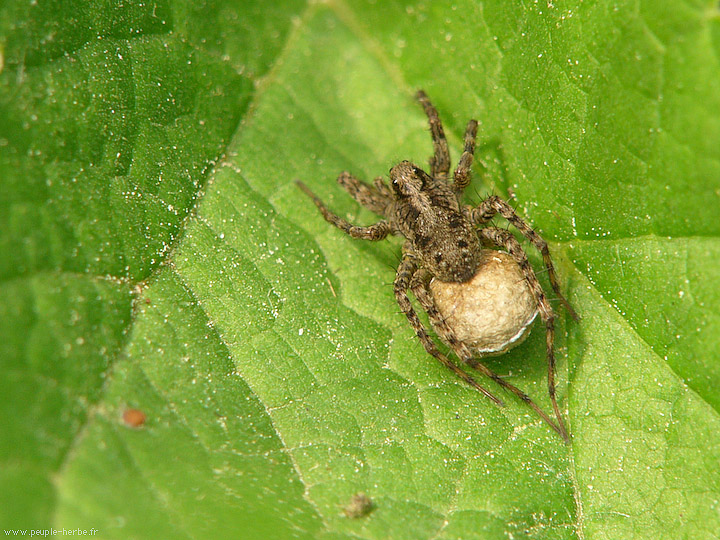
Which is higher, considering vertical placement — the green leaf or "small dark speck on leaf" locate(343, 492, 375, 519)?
the green leaf

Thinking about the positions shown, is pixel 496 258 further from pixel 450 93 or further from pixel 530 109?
pixel 450 93

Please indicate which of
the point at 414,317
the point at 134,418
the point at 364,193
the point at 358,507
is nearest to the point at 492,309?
the point at 414,317

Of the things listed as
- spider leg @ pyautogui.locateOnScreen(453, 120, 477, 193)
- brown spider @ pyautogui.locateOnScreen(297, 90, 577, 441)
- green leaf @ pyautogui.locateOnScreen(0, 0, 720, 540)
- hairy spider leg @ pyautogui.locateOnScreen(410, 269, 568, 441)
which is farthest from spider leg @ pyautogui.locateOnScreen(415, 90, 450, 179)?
hairy spider leg @ pyautogui.locateOnScreen(410, 269, 568, 441)

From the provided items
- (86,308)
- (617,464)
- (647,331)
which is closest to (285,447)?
(86,308)

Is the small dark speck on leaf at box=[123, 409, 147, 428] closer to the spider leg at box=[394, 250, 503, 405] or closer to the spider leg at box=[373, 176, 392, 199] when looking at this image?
the spider leg at box=[394, 250, 503, 405]

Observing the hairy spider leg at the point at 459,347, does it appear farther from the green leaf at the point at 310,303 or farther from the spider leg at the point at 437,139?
the spider leg at the point at 437,139

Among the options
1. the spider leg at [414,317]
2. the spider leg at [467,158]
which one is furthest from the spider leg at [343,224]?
the spider leg at [467,158]
